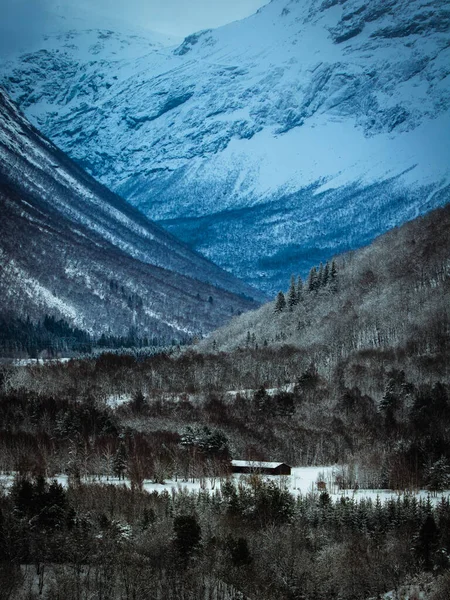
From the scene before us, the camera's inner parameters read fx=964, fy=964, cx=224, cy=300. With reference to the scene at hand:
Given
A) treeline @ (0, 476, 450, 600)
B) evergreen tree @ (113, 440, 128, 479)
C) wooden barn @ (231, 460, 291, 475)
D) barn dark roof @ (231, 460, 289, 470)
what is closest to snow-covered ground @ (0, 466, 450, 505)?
evergreen tree @ (113, 440, 128, 479)

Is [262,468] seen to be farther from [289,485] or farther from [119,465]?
[119,465]

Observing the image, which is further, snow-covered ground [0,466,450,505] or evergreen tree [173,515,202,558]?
snow-covered ground [0,466,450,505]

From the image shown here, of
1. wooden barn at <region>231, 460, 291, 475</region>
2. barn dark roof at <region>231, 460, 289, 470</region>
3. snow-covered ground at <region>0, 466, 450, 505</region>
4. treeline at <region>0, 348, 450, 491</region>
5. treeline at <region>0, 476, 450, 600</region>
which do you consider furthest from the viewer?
barn dark roof at <region>231, 460, 289, 470</region>

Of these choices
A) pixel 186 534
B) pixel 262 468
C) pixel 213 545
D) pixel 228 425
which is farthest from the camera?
pixel 228 425

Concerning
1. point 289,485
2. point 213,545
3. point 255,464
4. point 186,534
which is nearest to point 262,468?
point 255,464

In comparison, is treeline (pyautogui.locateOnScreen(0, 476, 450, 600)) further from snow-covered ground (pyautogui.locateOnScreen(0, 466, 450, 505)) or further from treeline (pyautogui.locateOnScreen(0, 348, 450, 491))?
treeline (pyautogui.locateOnScreen(0, 348, 450, 491))

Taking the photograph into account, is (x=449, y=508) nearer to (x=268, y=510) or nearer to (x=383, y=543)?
(x=383, y=543)

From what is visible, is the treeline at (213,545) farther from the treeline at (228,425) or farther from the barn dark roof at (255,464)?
the barn dark roof at (255,464)
